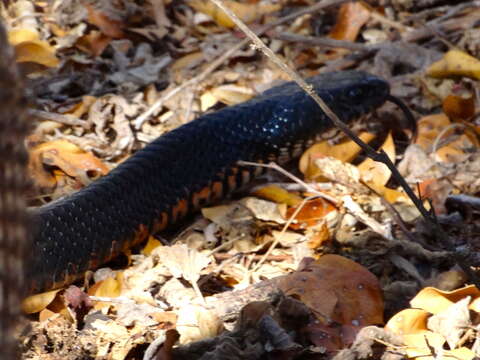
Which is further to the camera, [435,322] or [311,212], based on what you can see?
[311,212]

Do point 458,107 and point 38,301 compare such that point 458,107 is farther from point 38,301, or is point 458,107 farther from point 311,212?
point 38,301

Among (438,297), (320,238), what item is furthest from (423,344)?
(320,238)

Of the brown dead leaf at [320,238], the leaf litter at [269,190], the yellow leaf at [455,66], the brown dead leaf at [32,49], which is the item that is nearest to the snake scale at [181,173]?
the leaf litter at [269,190]

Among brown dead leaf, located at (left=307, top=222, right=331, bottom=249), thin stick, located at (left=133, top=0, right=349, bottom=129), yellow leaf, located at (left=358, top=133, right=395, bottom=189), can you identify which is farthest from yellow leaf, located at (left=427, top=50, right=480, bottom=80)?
brown dead leaf, located at (left=307, top=222, right=331, bottom=249)

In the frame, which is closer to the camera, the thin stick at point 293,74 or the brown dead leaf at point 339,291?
the thin stick at point 293,74

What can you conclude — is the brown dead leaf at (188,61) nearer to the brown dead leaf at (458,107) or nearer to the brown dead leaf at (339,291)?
the brown dead leaf at (458,107)

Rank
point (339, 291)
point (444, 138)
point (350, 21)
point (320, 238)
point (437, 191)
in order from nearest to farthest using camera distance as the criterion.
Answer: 1. point (339, 291)
2. point (320, 238)
3. point (437, 191)
4. point (444, 138)
5. point (350, 21)

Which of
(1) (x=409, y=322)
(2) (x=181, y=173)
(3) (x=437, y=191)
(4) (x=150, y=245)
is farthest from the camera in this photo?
(2) (x=181, y=173)

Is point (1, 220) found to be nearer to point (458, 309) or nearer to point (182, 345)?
point (182, 345)
